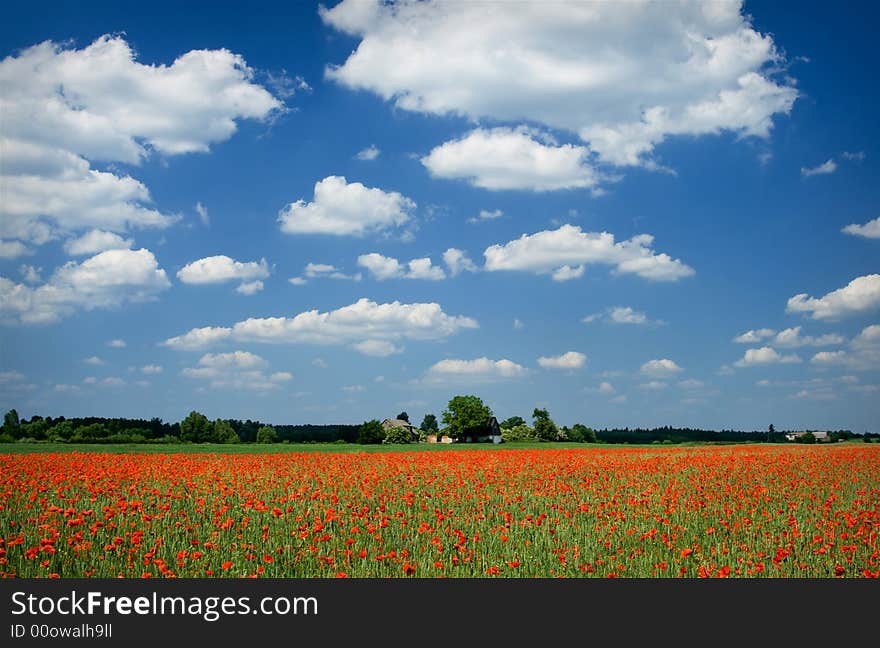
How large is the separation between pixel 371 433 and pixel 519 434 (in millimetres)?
22242

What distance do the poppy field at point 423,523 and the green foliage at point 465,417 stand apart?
8484 cm

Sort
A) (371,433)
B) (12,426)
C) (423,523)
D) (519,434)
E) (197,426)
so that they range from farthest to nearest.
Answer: (197,426)
(519,434)
(371,433)
(12,426)
(423,523)

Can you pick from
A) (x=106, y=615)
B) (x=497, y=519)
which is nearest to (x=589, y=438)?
(x=497, y=519)

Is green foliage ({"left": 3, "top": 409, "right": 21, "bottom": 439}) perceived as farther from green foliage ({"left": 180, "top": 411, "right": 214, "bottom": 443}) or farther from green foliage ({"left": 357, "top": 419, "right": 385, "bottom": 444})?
green foliage ({"left": 357, "top": 419, "right": 385, "bottom": 444})

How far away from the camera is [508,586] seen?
27.5ft

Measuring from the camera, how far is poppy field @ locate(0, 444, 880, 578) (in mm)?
10141

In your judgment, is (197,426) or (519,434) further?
(197,426)

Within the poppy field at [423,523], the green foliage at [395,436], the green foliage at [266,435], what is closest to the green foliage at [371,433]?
the green foliage at [395,436]

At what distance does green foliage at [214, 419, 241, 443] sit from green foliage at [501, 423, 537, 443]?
42.2 meters

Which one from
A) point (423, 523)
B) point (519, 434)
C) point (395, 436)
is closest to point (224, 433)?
point (395, 436)

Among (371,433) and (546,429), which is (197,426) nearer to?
(371,433)

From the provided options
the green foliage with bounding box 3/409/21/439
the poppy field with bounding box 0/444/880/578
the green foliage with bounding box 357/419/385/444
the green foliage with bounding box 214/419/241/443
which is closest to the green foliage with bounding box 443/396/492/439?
the green foliage with bounding box 357/419/385/444

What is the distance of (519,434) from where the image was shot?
96.1m

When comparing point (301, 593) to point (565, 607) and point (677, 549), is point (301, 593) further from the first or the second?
point (677, 549)
